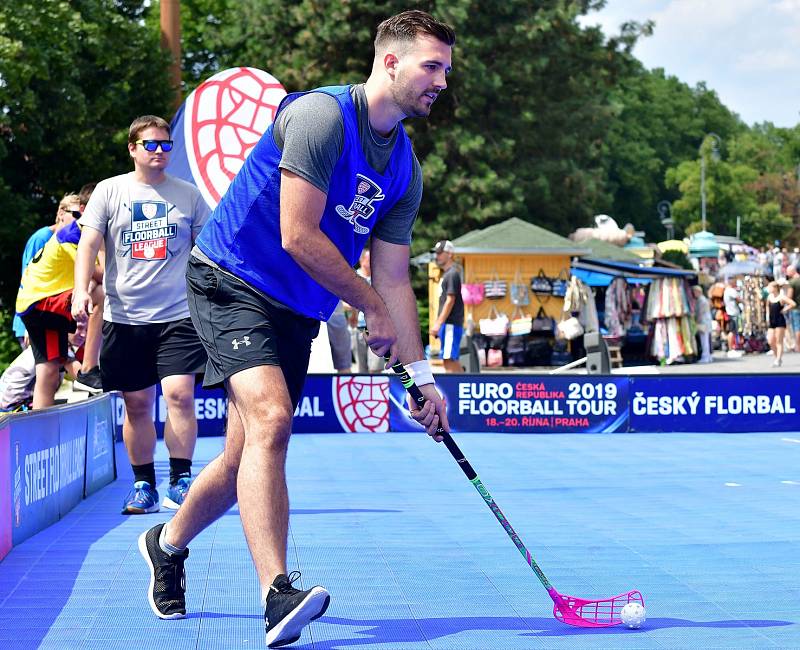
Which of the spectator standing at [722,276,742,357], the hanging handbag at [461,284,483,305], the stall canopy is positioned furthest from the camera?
the spectator standing at [722,276,742,357]

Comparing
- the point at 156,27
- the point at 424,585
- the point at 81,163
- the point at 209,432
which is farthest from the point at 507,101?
the point at 424,585

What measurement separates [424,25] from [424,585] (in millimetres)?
2055

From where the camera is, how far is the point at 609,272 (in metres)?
24.5

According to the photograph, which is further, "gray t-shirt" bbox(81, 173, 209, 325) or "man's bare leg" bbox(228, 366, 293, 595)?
"gray t-shirt" bbox(81, 173, 209, 325)

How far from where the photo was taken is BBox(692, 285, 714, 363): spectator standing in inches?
973

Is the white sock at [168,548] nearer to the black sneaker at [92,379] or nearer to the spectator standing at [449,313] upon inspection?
the black sneaker at [92,379]

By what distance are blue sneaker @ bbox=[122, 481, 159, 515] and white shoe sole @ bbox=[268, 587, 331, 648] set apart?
3196 mm

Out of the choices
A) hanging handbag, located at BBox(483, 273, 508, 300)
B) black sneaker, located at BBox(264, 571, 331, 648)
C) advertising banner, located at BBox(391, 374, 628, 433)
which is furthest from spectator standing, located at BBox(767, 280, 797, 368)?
black sneaker, located at BBox(264, 571, 331, 648)

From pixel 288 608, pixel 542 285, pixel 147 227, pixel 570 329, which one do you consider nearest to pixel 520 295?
pixel 542 285

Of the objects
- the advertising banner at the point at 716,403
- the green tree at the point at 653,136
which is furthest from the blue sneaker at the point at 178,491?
the green tree at the point at 653,136

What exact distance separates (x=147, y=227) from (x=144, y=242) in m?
0.08

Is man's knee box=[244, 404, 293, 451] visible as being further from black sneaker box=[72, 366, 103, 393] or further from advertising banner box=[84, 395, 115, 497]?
black sneaker box=[72, 366, 103, 393]

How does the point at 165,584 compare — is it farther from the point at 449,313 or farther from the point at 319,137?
the point at 449,313

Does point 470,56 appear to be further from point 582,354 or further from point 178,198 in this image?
point 178,198
